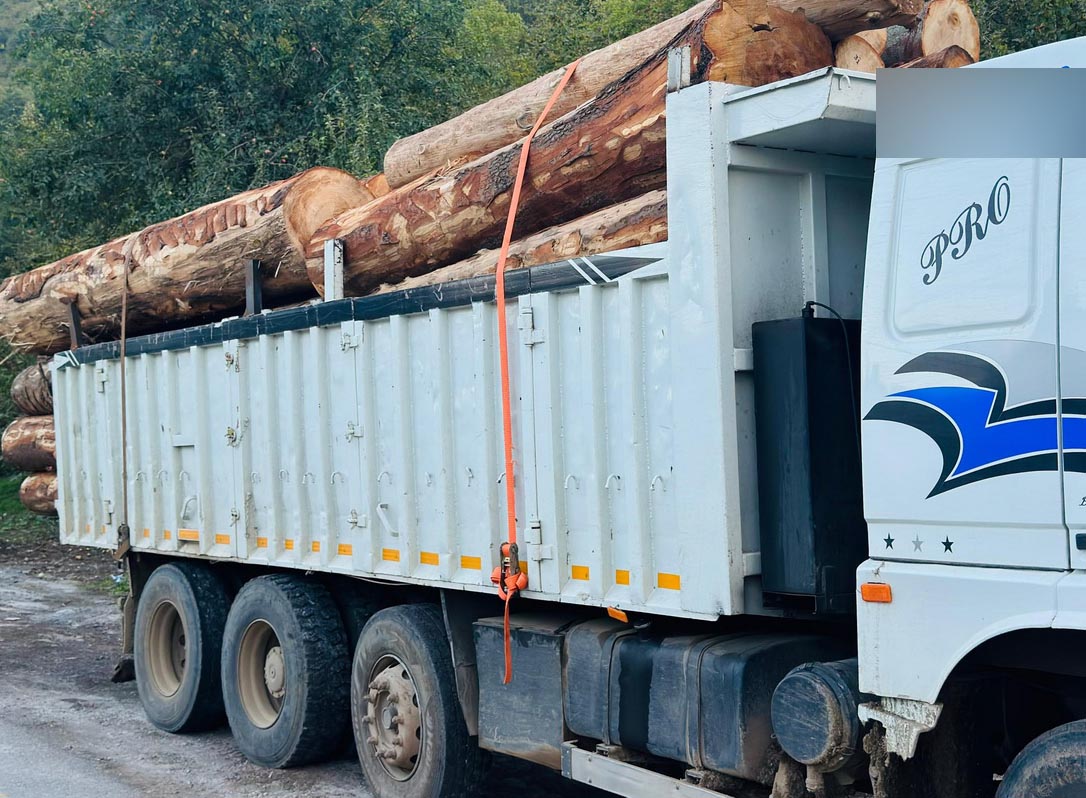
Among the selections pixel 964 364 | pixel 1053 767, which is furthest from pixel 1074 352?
pixel 1053 767

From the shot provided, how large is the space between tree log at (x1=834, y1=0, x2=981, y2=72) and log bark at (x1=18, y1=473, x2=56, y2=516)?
1014cm

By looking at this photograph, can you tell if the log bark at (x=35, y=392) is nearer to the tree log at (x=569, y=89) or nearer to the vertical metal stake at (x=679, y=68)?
the tree log at (x=569, y=89)

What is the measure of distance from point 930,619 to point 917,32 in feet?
10.9

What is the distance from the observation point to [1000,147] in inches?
150

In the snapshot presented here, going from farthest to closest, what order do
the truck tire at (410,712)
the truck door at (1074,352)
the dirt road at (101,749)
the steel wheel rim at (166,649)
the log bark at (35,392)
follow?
the log bark at (35,392) → the steel wheel rim at (166,649) → the dirt road at (101,749) → the truck tire at (410,712) → the truck door at (1074,352)

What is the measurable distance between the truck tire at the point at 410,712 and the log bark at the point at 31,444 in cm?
764

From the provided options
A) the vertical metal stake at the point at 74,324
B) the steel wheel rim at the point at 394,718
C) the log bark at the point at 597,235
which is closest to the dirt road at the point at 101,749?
the steel wheel rim at the point at 394,718

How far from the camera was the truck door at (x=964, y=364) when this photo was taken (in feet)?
11.7

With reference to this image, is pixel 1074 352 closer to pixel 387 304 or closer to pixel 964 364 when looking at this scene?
pixel 964 364

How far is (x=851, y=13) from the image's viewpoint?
19.0 feet

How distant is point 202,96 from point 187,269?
10.5 metres

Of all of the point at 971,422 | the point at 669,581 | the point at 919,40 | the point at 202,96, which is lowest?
the point at 669,581

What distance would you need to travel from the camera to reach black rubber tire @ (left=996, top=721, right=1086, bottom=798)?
3459 mm

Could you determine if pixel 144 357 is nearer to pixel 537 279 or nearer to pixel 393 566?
pixel 393 566
